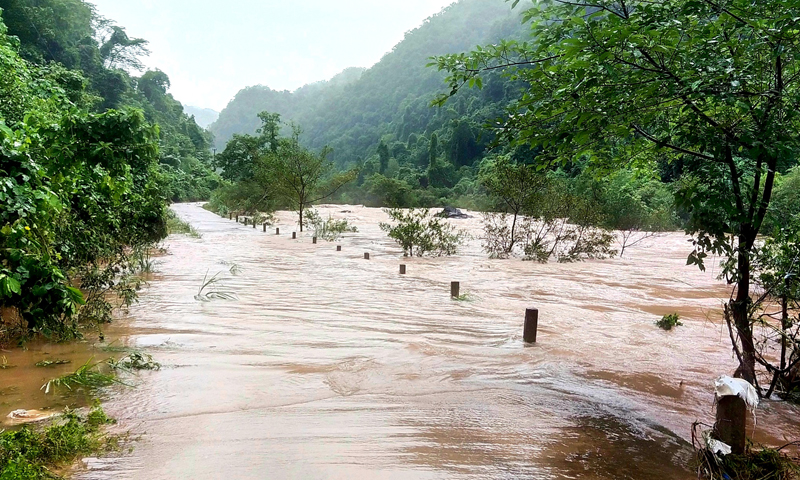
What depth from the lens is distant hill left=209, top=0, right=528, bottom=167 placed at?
76875 millimetres

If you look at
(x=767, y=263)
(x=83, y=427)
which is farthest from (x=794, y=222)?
(x=83, y=427)

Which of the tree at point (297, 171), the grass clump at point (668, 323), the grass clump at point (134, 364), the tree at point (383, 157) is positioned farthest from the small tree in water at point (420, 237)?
the tree at point (383, 157)

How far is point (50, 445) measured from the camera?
317 cm

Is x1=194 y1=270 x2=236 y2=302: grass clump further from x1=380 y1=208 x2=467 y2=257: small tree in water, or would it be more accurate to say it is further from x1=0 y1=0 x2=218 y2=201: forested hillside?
x1=0 y1=0 x2=218 y2=201: forested hillside

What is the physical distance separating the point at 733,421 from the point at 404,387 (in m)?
2.74

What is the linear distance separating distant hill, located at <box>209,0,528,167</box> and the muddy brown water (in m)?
58.5

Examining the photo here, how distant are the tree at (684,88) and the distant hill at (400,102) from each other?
61.7 metres

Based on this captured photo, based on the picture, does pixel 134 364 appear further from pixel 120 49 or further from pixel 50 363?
pixel 120 49

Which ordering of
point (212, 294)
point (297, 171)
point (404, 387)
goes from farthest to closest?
point (297, 171) < point (212, 294) < point (404, 387)

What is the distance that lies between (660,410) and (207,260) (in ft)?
41.7

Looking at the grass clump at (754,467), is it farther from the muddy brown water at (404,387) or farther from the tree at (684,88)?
the tree at (684,88)

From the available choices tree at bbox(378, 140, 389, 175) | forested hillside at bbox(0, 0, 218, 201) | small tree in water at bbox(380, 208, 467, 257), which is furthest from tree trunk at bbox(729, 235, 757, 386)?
tree at bbox(378, 140, 389, 175)

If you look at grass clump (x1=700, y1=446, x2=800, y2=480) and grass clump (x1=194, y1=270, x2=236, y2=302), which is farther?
grass clump (x1=194, y1=270, x2=236, y2=302)

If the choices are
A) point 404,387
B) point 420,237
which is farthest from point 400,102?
point 404,387
